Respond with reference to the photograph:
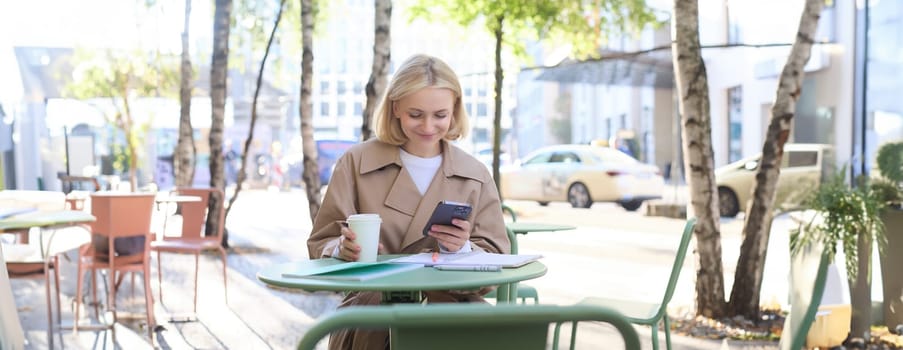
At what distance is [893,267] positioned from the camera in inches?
224

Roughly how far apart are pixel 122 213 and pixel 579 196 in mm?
14133

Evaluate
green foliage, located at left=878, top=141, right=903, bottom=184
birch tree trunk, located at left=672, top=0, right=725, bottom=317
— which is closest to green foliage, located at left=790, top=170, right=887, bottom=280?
green foliage, located at left=878, top=141, right=903, bottom=184

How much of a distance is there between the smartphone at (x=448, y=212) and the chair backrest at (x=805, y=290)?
2.72 feet

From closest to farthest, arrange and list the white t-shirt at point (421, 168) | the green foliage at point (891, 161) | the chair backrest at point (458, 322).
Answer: the chair backrest at point (458, 322) → the white t-shirt at point (421, 168) → the green foliage at point (891, 161)

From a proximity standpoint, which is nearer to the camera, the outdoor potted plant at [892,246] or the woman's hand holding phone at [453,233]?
the woman's hand holding phone at [453,233]

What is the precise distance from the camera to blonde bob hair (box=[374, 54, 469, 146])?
293 cm

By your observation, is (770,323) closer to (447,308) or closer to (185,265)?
(447,308)

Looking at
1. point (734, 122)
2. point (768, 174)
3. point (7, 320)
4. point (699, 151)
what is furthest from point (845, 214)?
point (734, 122)

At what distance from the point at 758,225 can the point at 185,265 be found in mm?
6451

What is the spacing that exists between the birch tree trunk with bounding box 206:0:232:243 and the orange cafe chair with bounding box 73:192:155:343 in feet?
17.7

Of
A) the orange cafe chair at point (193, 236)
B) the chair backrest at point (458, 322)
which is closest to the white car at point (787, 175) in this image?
the orange cafe chair at point (193, 236)

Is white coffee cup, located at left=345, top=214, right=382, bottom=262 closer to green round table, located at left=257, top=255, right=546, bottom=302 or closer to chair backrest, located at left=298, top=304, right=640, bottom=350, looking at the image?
green round table, located at left=257, top=255, right=546, bottom=302

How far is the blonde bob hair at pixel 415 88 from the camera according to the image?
2.93 meters

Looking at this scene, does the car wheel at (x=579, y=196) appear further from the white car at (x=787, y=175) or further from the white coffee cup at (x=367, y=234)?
the white coffee cup at (x=367, y=234)
